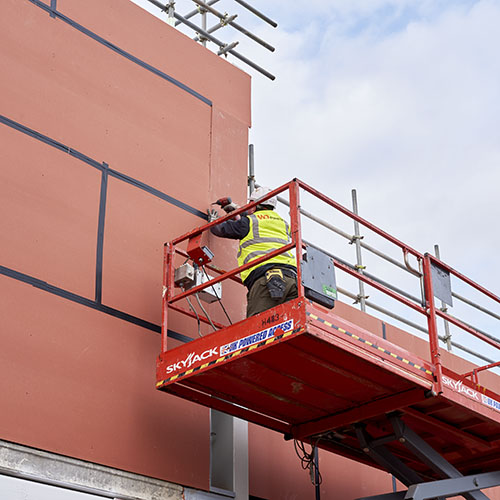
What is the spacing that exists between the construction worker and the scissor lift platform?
0.79 m

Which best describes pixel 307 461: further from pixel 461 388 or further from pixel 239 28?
pixel 239 28

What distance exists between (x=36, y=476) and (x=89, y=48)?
5.38 meters

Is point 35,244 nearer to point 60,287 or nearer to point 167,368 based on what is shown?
point 60,287

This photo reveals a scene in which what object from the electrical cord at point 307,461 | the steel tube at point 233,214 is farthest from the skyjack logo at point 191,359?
the electrical cord at point 307,461

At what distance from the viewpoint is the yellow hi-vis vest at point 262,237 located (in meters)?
10.2

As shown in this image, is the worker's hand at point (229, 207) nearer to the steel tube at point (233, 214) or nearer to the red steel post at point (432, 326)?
the steel tube at point (233, 214)

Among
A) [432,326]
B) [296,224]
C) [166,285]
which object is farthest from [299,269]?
[166,285]

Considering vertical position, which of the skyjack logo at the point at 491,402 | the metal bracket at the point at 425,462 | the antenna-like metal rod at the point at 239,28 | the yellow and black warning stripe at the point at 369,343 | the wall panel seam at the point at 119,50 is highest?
the antenna-like metal rod at the point at 239,28

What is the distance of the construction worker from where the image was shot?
9633mm

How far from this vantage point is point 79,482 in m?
8.95

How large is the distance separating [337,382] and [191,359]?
4.90 ft

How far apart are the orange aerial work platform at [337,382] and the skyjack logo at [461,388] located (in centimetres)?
1

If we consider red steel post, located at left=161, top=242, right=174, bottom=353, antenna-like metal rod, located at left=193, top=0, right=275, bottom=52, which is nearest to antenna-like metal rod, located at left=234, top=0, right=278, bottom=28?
antenna-like metal rod, located at left=193, top=0, right=275, bottom=52

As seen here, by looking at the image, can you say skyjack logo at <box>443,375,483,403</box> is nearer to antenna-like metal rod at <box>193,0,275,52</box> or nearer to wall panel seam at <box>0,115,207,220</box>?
wall panel seam at <box>0,115,207,220</box>
